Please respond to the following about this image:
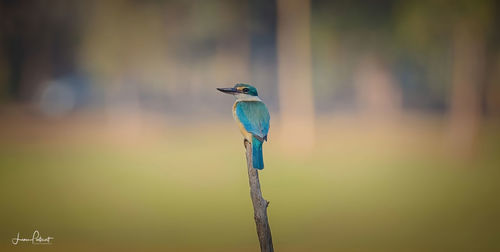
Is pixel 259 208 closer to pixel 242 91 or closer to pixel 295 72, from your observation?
pixel 242 91

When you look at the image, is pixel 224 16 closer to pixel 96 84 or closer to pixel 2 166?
pixel 96 84

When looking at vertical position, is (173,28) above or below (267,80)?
above

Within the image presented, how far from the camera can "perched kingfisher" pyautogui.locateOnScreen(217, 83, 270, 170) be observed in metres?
2.76

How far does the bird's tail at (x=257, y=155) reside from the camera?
2.66 m

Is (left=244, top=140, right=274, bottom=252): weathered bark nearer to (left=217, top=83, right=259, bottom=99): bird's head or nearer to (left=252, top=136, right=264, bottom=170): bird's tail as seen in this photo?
(left=252, top=136, right=264, bottom=170): bird's tail

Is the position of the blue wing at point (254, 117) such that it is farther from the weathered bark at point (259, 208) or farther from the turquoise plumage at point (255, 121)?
the weathered bark at point (259, 208)

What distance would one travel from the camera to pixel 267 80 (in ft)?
18.2

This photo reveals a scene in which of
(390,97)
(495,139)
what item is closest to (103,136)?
(390,97)

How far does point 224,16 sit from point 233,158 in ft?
5.35

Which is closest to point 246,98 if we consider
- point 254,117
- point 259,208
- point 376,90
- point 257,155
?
point 254,117

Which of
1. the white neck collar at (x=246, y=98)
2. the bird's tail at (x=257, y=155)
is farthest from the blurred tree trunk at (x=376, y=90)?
the bird's tail at (x=257, y=155)

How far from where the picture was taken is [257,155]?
8.90 feet

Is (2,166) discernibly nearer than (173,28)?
Yes

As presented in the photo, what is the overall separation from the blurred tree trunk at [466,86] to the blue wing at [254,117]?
3.37m
